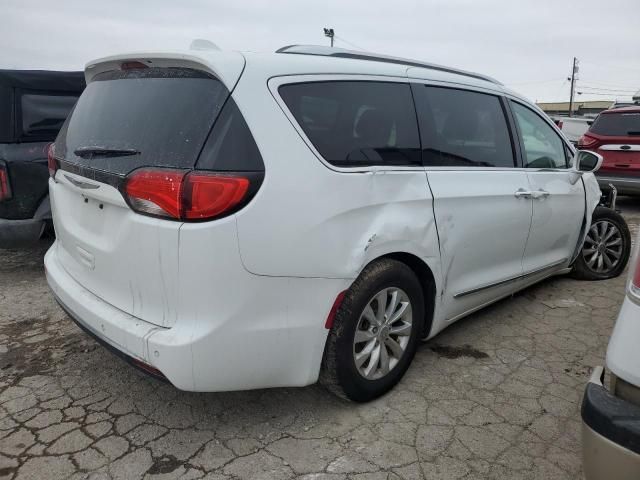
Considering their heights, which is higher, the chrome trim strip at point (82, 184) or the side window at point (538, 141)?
the side window at point (538, 141)

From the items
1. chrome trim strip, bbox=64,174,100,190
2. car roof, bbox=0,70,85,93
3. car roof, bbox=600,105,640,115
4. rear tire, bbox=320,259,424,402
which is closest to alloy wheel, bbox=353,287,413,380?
rear tire, bbox=320,259,424,402

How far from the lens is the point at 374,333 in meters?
2.56

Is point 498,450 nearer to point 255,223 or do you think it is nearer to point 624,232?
point 255,223

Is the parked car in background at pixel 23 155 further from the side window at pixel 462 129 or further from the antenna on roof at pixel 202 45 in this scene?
the side window at pixel 462 129

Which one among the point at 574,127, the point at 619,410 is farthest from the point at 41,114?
the point at 574,127

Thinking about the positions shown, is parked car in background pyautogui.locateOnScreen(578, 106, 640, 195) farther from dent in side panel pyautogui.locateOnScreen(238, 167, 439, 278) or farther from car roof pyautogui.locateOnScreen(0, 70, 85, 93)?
car roof pyautogui.locateOnScreen(0, 70, 85, 93)

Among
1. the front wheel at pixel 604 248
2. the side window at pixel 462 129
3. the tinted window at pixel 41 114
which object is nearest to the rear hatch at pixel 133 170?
the side window at pixel 462 129

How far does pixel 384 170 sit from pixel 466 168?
77cm

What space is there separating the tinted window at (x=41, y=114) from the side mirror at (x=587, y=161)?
4.49m

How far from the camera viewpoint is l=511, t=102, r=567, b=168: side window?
11.9 feet

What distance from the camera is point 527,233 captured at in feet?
11.5

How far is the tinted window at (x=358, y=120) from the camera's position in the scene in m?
2.27

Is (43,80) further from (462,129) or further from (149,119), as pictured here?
(462,129)

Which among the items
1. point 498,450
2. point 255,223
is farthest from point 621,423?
point 255,223
